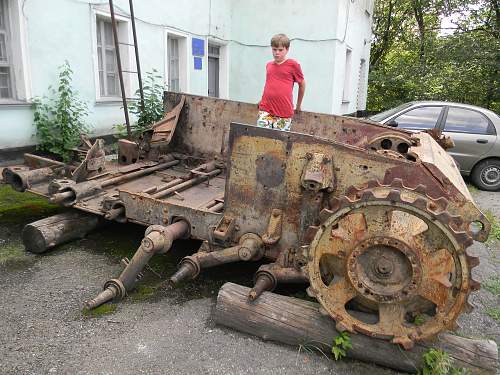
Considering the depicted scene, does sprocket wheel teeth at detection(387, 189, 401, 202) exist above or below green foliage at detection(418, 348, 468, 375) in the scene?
above

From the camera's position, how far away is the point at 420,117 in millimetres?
7961

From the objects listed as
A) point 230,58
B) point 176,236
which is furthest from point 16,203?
point 230,58

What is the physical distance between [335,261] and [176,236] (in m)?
1.31

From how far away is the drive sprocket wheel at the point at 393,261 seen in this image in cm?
257

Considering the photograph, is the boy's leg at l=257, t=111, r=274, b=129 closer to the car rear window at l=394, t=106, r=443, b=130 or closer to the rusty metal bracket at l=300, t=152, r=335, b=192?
the rusty metal bracket at l=300, t=152, r=335, b=192

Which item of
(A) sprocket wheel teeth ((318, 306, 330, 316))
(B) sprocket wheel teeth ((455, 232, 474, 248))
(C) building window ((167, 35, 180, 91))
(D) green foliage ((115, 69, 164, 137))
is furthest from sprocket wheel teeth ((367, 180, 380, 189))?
(C) building window ((167, 35, 180, 91))

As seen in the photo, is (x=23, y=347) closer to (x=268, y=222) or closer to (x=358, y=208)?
(x=268, y=222)

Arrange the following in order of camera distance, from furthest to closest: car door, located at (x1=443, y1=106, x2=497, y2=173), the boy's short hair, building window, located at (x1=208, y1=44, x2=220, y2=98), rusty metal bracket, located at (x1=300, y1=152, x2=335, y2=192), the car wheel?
building window, located at (x1=208, y1=44, x2=220, y2=98) < the car wheel < car door, located at (x1=443, y1=106, x2=497, y2=173) < the boy's short hair < rusty metal bracket, located at (x1=300, y1=152, x2=335, y2=192)

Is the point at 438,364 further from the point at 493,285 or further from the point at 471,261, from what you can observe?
the point at 493,285

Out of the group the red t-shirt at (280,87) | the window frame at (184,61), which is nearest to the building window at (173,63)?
the window frame at (184,61)

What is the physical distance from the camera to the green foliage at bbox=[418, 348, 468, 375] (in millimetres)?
2635

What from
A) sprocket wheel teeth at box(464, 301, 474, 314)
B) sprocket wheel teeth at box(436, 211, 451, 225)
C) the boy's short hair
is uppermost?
the boy's short hair

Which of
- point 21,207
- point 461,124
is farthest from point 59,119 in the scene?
point 461,124

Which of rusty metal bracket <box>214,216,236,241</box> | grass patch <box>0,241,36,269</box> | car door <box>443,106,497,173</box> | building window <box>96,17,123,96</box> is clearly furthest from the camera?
building window <box>96,17,123,96</box>
